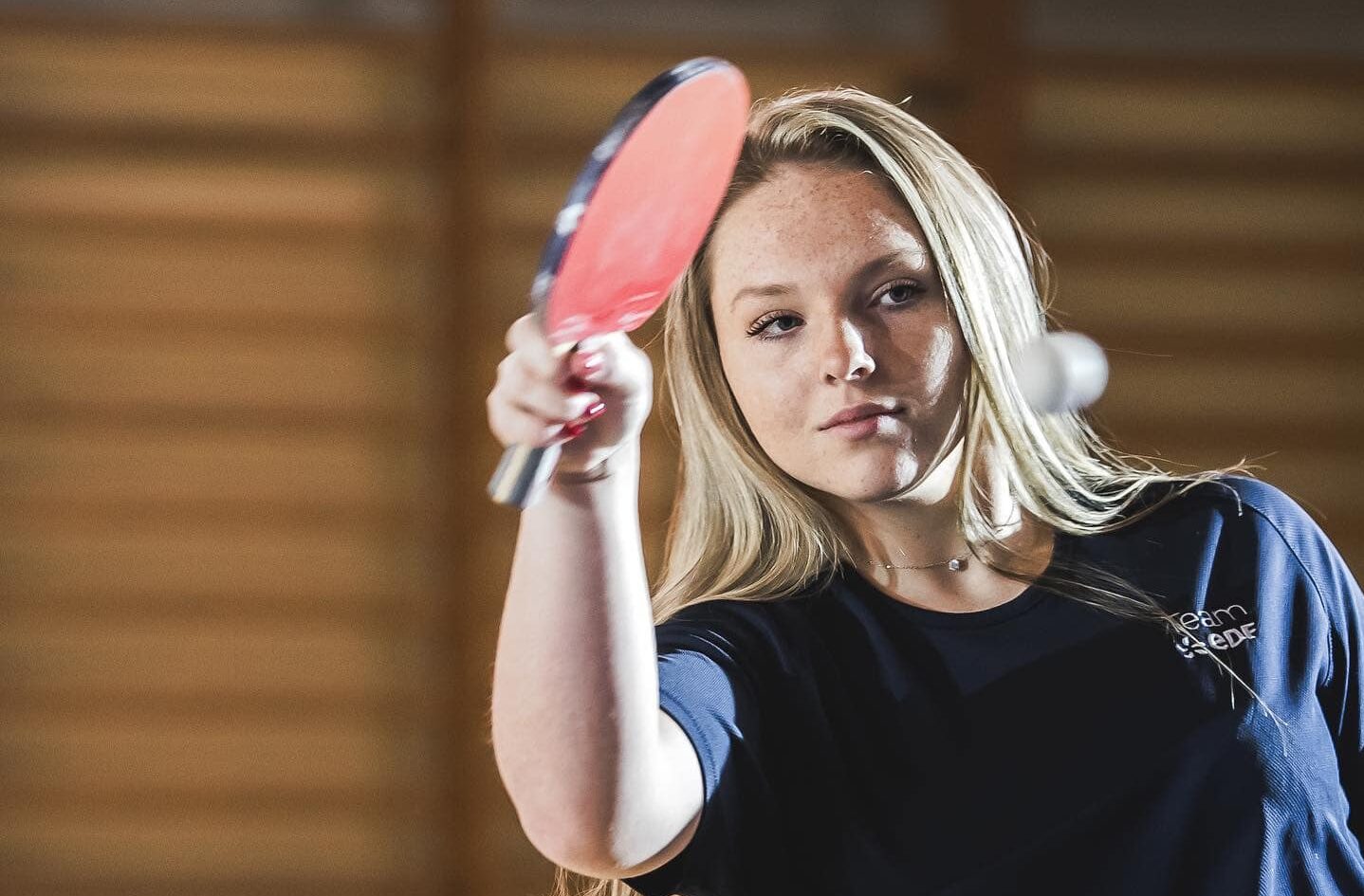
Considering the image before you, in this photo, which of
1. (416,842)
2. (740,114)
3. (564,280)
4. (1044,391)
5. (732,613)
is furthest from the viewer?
(416,842)

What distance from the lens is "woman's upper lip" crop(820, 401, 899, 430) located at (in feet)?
3.64

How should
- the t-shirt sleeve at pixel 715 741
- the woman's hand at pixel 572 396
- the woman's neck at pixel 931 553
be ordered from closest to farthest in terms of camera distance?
the woman's hand at pixel 572 396
the t-shirt sleeve at pixel 715 741
the woman's neck at pixel 931 553

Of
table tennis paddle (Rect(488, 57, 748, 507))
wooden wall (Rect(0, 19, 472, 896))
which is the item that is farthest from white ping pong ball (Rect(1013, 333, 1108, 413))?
wooden wall (Rect(0, 19, 472, 896))

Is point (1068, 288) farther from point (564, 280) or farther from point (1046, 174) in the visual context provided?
point (564, 280)

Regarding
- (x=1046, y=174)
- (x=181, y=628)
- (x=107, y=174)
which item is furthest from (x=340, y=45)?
(x=1046, y=174)

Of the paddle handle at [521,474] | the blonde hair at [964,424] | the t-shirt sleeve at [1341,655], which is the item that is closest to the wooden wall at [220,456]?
the blonde hair at [964,424]

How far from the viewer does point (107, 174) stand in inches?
154

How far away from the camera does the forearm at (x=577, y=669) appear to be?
2.89 ft

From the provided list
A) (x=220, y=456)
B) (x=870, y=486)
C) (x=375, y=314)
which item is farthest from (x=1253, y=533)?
(x=220, y=456)

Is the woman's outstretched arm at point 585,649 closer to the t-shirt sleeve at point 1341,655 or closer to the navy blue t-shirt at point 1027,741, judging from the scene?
the navy blue t-shirt at point 1027,741

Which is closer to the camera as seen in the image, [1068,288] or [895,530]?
[895,530]

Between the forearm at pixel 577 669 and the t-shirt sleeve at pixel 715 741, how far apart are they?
87mm

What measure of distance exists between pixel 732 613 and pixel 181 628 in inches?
122

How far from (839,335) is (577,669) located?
1.21ft
